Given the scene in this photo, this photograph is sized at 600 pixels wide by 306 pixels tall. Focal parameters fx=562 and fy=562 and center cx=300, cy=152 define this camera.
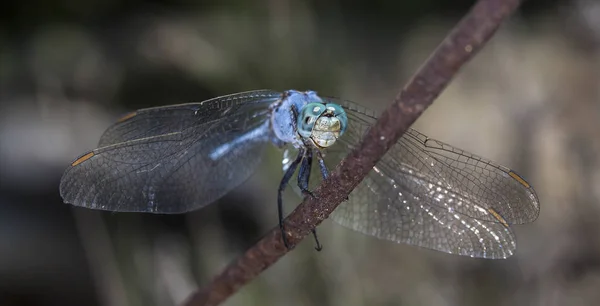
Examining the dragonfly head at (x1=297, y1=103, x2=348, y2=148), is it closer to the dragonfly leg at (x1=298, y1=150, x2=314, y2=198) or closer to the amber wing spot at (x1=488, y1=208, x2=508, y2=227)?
the dragonfly leg at (x1=298, y1=150, x2=314, y2=198)

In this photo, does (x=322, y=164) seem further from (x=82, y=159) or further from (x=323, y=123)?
(x=82, y=159)

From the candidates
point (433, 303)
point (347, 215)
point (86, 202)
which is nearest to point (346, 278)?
point (433, 303)

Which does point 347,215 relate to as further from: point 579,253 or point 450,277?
point 579,253

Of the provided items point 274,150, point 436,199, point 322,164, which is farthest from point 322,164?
point 274,150

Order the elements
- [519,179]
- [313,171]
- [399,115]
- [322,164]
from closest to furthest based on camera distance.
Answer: [399,115], [519,179], [322,164], [313,171]

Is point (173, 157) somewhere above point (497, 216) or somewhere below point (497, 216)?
above

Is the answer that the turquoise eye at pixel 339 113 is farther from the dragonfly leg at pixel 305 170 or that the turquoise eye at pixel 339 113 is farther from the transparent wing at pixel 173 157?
the transparent wing at pixel 173 157

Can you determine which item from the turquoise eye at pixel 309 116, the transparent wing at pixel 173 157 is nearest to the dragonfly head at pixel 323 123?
the turquoise eye at pixel 309 116
